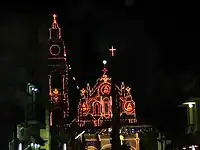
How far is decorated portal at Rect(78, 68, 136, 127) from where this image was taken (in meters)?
55.2

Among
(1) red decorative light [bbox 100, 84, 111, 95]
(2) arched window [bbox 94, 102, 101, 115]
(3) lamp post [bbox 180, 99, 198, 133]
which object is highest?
(1) red decorative light [bbox 100, 84, 111, 95]

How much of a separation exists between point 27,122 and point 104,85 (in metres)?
28.2

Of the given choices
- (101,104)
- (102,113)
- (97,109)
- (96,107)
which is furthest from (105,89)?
(102,113)

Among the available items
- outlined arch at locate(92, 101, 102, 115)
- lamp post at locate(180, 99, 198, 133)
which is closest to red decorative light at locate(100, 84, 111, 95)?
outlined arch at locate(92, 101, 102, 115)

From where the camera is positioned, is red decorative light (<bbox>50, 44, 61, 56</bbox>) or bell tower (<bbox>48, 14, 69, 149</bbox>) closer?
bell tower (<bbox>48, 14, 69, 149</bbox>)

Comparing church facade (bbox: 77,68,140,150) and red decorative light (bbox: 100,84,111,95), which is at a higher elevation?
red decorative light (bbox: 100,84,111,95)

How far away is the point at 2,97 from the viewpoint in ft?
82.9

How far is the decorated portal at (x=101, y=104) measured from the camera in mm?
55250

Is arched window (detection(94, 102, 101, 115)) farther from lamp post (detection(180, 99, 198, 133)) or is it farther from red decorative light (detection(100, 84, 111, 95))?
lamp post (detection(180, 99, 198, 133))

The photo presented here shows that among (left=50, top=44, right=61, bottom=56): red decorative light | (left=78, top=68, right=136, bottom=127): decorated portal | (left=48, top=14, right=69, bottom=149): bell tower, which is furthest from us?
(left=78, top=68, right=136, bottom=127): decorated portal

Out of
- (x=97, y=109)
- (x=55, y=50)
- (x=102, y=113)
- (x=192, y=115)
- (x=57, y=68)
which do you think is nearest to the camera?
(x=192, y=115)

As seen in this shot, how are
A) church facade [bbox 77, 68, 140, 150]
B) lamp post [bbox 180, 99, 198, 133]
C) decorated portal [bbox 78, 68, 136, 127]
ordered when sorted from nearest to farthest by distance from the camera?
1. lamp post [bbox 180, 99, 198, 133]
2. church facade [bbox 77, 68, 140, 150]
3. decorated portal [bbox 78, 68, 136, 127]

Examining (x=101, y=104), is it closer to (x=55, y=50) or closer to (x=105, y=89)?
(x=105, y=89)

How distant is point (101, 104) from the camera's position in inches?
2253
